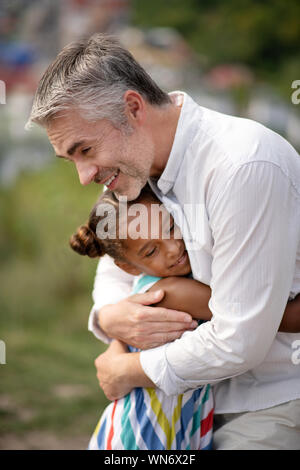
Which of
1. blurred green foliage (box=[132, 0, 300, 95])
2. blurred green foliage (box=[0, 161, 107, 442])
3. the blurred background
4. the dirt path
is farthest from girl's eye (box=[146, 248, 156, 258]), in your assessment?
blurred green foliage (box=[132, 0, 300, 95])

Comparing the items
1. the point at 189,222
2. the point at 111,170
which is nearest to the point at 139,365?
the point at 189,222

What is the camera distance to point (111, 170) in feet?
6.03

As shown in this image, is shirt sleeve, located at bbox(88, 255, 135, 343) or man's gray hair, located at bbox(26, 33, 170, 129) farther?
shirt sleeve, located at bbox(88, 255, 135, 343)

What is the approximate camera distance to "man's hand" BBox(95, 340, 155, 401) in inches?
74.7

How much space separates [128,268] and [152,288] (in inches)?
6.7

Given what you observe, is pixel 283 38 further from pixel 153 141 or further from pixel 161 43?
pixel 153 141

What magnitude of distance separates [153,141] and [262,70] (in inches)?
158

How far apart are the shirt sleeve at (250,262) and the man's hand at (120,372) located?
0.27 m

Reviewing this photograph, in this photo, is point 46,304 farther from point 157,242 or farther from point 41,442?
point 157,242

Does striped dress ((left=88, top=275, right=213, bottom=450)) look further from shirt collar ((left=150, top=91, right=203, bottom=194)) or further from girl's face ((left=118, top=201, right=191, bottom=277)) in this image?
shirt collar ((left=150, top=91, right=203, bottom=194))

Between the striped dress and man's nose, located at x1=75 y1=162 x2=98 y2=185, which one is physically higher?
man's nose, located at x1=75 y1=162 x2=98 y2=185

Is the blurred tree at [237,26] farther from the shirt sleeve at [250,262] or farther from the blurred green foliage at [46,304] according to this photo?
the shirt sleeve at [250,262]

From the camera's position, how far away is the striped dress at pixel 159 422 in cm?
189

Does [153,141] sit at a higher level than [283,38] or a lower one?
lower
